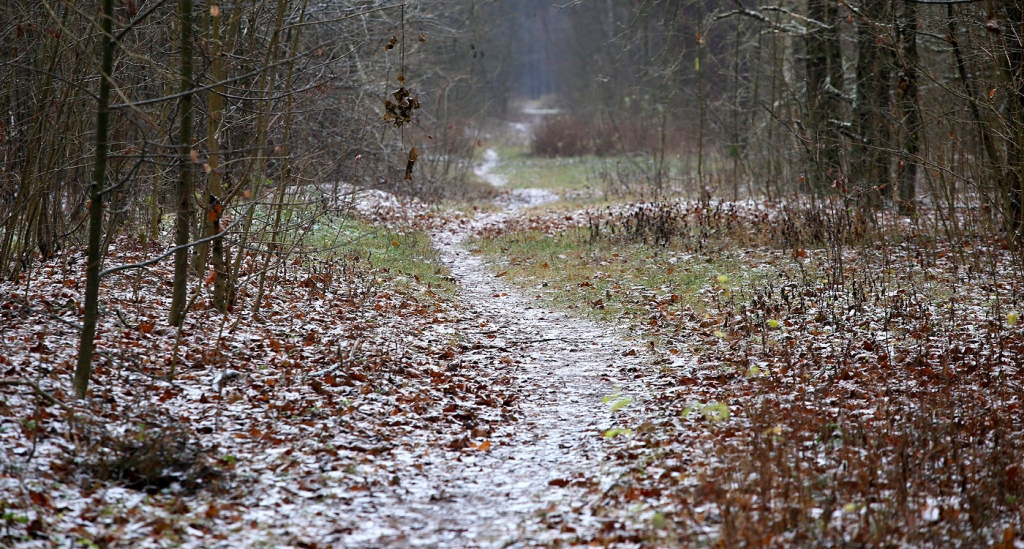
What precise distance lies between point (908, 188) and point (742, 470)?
10506 millimetres

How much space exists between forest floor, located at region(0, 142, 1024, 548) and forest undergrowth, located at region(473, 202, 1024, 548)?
29mm

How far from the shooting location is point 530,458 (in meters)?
5.41

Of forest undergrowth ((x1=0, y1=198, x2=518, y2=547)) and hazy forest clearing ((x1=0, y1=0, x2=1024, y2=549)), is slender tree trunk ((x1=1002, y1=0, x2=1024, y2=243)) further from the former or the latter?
forest undergrowth ((x1=0, y1=198, x2=518, y2=547))

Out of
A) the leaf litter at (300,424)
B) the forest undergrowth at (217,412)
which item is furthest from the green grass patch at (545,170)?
the forest undergrowth at (217,412)

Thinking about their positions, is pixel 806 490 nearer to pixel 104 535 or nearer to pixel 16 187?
pixel 104 535

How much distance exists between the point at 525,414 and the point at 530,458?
92 cm

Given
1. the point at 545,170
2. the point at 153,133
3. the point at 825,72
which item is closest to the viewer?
the point at 153,133

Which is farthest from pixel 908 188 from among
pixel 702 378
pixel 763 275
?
pixel 702 378

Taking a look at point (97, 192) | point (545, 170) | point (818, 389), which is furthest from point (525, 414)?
point (545, 170)

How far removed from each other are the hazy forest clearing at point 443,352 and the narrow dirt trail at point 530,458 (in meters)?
0.03

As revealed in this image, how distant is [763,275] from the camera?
10500 millimetres

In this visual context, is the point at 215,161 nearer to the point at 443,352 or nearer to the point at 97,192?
the point at 97,192

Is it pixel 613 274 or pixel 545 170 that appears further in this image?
pixel 545 170

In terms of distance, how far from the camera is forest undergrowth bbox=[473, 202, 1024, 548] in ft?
13.4
